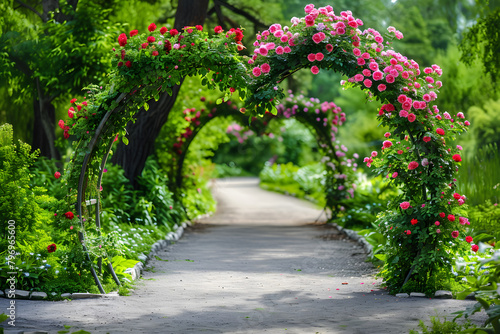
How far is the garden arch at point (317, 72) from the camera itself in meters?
6.05

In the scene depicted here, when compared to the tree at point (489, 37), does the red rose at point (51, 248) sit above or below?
below

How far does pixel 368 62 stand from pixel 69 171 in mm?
3472

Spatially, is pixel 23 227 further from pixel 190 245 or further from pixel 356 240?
pixel 356 240

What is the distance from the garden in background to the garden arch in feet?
0.05

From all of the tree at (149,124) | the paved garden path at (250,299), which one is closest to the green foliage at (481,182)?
the paved garden path at (250,299)

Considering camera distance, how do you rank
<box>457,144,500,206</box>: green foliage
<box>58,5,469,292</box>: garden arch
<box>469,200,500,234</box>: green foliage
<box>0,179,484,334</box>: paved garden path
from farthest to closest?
<box>457,144,500,206</box>: green foliage
<box>469,200,500,234</box>: green foliage
<box>58,5,469,292</box>: garden arch
<box>0,179,484,334</box>: paved garden path

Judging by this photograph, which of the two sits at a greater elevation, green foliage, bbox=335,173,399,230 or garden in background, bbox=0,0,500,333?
garden in background, bbox=0,0,500,333

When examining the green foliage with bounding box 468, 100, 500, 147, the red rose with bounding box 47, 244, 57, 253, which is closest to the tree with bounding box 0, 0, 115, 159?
the red rose with bounding box 47, 244, 57, 253

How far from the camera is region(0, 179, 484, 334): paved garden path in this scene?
16.1ft

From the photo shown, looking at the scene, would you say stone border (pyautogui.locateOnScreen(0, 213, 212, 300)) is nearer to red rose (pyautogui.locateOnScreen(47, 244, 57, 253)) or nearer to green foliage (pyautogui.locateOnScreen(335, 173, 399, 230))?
Answer: red rose (pyautogui.locateOnScreen(47, 244, 57, 253))

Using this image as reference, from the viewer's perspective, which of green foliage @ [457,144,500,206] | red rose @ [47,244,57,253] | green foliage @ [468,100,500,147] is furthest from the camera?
green foliage @ [468,100,500,147]

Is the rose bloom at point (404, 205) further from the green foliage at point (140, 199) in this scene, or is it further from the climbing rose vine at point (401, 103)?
the green foliage at point (140, 199)

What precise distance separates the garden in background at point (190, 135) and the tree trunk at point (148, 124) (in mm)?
28

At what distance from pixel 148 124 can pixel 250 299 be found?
5.81m
